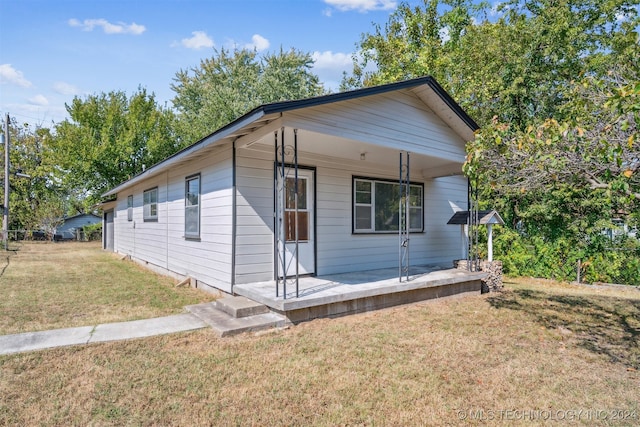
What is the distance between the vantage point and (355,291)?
18.1 feet

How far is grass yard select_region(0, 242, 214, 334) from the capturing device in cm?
509

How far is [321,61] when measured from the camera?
27.4 m

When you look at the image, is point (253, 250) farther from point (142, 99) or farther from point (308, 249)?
point (142, 99)

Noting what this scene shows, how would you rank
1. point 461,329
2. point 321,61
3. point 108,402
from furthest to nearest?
point 321,61, point 461,329, point 108,402

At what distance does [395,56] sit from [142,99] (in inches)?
615

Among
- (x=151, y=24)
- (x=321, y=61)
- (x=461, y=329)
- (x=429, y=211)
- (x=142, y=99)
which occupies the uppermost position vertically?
(x=321, y=61)

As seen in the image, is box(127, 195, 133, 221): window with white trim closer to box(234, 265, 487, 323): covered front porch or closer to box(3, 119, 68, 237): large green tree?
box(234, 265, 487, 323): covered front porch

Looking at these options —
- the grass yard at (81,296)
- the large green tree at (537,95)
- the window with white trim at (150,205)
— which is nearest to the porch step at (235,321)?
the grass yard at (81,296)

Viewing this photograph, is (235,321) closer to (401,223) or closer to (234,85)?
(401,223)

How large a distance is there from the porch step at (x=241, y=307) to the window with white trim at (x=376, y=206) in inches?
119

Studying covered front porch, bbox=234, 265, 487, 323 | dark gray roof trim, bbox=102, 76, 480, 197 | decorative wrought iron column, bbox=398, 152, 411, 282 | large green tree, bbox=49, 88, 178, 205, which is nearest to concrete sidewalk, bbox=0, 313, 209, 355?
covered front porch, bbox=234, 265, 487, 323

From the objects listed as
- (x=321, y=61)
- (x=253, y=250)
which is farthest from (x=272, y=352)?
(x=321, y=61)

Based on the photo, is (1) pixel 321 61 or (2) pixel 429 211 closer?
(2) pixel 429 211

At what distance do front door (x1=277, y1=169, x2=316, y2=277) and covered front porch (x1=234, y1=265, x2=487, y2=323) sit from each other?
0.32 m
